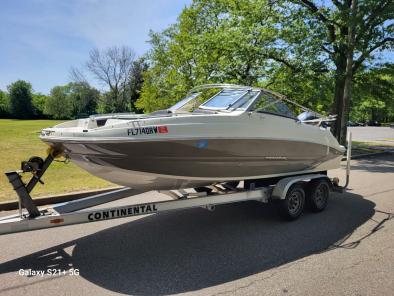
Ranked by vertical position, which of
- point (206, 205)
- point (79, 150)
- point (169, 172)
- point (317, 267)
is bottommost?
point (317, 267)

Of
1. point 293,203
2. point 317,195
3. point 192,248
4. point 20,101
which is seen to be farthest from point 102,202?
point 20,101

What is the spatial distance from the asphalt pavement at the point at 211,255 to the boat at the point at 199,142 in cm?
85

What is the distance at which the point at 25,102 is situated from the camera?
3250 inches

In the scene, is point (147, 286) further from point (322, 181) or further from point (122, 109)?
point (122, 109)

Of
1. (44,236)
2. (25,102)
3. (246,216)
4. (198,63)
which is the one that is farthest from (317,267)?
(25,102)

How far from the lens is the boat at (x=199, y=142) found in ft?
15.4

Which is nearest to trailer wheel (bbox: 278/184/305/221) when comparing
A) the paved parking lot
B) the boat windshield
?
the boat windshield

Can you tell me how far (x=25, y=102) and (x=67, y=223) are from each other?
8687 centimetres

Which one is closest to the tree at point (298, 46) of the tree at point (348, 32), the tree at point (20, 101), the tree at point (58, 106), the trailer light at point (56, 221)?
the tree at point (348, 32)

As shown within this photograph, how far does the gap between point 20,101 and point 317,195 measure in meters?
86.0

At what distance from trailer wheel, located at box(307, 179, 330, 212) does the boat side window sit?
143 centimetres

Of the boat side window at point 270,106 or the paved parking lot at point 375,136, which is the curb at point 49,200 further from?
the paved parking lot at point 375,136

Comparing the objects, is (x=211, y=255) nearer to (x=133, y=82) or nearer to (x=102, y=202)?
(x=102, y=202)

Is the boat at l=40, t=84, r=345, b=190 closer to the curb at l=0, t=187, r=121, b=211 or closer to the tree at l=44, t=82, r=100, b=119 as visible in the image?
the curb at l=0, t=187, r=121, b=211
